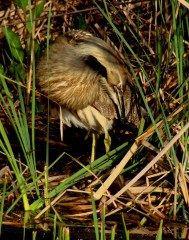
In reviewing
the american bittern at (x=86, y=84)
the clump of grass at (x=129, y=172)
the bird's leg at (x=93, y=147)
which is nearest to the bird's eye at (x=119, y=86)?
the american bittern at (x=86, y=84)

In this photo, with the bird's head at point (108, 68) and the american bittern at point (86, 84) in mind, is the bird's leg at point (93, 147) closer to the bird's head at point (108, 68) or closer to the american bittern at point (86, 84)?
the american bittern at point (86, 84)

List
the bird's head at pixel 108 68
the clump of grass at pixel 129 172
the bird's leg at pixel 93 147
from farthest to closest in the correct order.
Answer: the bird's leg at pixel 93 147
the bird's head at pixel 108 68
the clump of grass at pixel 129 172

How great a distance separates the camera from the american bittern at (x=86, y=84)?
2.03 m

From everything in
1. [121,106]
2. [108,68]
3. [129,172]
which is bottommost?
[129,172]

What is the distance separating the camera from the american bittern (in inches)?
80.0

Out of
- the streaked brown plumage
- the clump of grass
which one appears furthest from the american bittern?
the clump of grass

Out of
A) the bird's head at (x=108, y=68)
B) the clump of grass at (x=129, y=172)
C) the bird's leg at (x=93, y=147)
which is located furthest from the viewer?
the bird's leg at (x=93, y=147)

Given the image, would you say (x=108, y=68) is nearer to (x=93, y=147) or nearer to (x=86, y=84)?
(x=86, y=84)

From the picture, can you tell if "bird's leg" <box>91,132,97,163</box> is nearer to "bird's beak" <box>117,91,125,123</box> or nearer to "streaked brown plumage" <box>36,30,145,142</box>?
"streaked brown plumage" <box>36,30,145,142</box>

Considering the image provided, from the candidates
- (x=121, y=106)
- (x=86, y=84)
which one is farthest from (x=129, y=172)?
(x=86, y=84)

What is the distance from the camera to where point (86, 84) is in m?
2.15

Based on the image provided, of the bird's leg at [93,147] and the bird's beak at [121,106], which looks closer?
the bird's beak at [121,106]

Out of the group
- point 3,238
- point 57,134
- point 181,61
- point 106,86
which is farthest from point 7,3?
point 3,238

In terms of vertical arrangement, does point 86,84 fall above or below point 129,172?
above
